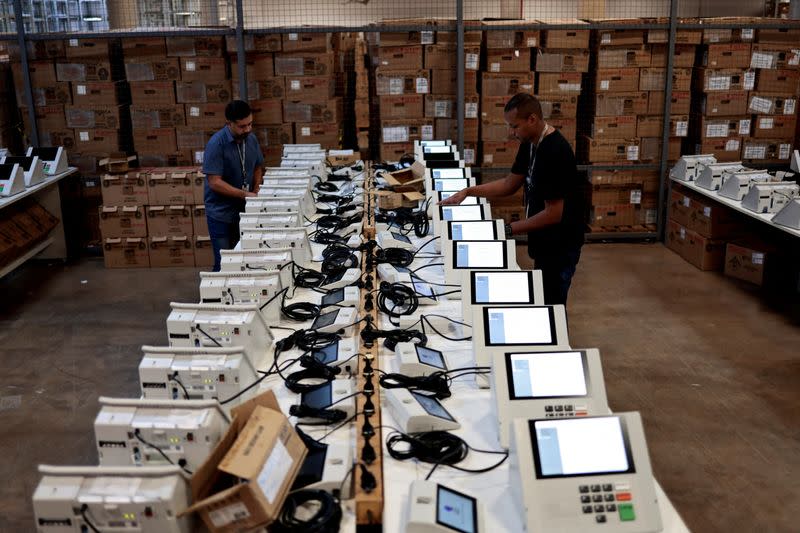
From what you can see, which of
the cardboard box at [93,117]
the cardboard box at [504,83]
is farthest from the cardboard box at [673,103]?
the cardboard box at [93,117]

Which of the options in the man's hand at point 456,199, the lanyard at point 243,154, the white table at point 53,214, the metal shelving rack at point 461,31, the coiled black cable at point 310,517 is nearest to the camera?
the coiled black cable at point 310,517

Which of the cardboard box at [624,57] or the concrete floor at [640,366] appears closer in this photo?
the concrete floor at [640,366]

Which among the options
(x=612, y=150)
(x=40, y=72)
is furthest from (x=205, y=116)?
(x=612, y=150)

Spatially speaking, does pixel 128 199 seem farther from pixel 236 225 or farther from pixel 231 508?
pixel 231 508

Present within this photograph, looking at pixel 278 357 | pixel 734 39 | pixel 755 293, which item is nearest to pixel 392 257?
pixel 278 357

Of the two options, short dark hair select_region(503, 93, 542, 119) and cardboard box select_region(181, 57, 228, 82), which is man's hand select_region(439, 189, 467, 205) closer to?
short dark hair select_region(503, 93, 542, 119)

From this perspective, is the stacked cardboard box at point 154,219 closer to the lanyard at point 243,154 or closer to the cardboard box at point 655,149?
the lanyard at point 243,154

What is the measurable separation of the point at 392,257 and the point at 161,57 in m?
3.86

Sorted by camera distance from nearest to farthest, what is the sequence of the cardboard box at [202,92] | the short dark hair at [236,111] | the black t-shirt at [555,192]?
the black t-shirt at [555,192]
the short dark hair at [236,111]
the cardboard box at [202,92]

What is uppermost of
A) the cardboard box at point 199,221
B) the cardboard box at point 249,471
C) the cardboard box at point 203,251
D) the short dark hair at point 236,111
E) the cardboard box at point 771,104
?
the short dark hair at point 236,111

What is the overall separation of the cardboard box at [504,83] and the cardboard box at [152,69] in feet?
8.95

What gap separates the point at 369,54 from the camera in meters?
7.81

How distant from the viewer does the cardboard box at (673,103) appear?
23.9ft

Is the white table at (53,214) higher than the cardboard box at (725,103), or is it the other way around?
the cardboard box at (725,103)
